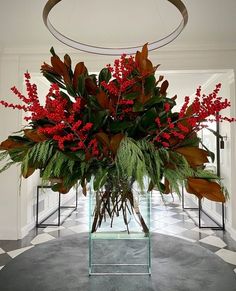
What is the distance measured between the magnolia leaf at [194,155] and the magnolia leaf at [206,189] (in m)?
0.05

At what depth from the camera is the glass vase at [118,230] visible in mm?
944

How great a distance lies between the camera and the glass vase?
3.10 feet

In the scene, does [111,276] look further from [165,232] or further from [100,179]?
[165,232]

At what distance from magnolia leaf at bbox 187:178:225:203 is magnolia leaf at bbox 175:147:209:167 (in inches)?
2.2

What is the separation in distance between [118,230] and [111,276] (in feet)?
0.52

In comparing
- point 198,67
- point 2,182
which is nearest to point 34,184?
point 2,182

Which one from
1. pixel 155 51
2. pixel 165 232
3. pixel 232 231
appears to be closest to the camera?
pixel 155 51

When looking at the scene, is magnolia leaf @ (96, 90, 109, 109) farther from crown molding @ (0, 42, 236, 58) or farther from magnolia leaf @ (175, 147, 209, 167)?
crown molding @ (0, 42, 236, 58)

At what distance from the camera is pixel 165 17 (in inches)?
103

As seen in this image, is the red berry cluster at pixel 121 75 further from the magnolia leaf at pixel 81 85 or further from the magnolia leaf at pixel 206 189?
the magnolia leaf at pixel 206 189

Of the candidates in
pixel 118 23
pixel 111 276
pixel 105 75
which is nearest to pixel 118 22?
pixel 118 23

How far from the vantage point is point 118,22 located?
2.78 m

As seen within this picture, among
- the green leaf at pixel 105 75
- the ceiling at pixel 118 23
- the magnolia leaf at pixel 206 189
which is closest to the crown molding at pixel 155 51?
the ceiling at pixel 118 23

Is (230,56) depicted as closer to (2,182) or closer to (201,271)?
(201,271)
